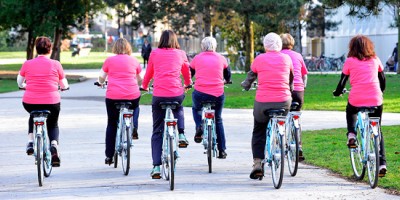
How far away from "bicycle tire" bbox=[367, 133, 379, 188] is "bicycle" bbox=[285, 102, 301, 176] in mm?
944

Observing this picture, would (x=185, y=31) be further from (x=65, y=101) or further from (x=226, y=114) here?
(x=226, y=114)

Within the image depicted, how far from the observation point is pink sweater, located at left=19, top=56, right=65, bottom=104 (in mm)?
11602

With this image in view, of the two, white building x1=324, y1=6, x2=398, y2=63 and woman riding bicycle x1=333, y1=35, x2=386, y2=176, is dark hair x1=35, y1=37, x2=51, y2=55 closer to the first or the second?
woman riding bicycle x1=333, y1=35, x2=386, y2=176

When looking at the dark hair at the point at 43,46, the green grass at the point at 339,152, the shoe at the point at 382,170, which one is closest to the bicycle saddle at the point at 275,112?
the shoe at the point at 382,170

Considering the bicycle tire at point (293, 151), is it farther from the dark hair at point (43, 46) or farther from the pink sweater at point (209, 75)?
the dark hair at point (43, 46)

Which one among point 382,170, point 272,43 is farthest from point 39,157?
point 382,170

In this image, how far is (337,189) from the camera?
→ 10.6m

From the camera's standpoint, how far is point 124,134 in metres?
12.0

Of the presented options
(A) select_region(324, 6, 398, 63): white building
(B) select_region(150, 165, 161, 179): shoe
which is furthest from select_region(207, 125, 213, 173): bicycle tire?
(A) select_region(324, 6, 398, 63): white building

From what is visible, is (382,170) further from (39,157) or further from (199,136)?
(39,157)

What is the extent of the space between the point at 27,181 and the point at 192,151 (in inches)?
143

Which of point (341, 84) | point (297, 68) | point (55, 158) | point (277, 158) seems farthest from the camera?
point (297, 68)

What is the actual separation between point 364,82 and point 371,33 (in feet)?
165

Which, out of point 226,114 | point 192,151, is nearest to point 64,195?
point 192,151
